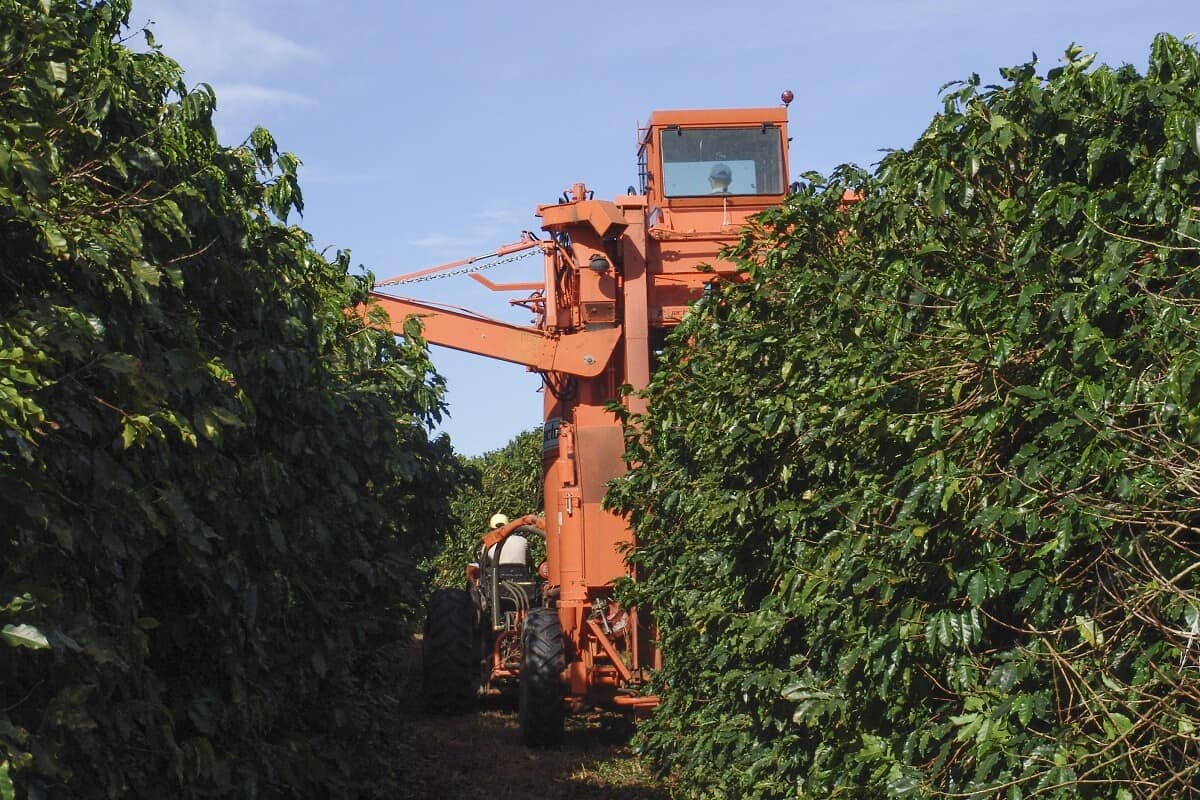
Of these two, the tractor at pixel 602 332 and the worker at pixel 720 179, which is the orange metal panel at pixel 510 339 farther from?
the worker at pixel 720 179

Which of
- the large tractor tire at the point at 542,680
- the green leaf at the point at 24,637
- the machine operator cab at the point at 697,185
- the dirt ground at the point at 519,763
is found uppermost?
the machine operator cab at the point at 697,185

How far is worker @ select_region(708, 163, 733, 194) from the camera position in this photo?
14.1m

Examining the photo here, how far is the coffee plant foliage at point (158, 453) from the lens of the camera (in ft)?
14.3

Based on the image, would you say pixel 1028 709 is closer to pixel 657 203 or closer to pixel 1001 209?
pixel 1001 209

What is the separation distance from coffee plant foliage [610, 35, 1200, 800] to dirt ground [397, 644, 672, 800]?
4.36 meters

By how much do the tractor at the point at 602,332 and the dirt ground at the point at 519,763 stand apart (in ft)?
1.38

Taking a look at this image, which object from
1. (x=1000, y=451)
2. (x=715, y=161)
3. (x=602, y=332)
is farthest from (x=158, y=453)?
(x=715, y=161)

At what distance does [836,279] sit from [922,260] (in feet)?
4.18

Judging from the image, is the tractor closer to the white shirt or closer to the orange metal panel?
the orange metal panel

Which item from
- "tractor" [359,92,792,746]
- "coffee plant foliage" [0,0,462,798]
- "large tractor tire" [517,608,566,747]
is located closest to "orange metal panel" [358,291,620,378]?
"tractor" [359,92,792,746]

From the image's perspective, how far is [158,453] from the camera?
524 centimetres

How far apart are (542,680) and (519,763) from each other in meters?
0.80

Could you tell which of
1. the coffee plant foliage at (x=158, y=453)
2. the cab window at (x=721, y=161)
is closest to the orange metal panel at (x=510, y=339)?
the cab window at (x=721, y=161)

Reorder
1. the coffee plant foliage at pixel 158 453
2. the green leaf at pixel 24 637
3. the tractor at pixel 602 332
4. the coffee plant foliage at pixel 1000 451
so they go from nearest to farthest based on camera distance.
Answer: the green leaf at pixel 24 637 → the coffee plant foliage at pixel 1000 451 → the coffee plant foliage at pixel 158 453 → the tractor at pixel 602 332
